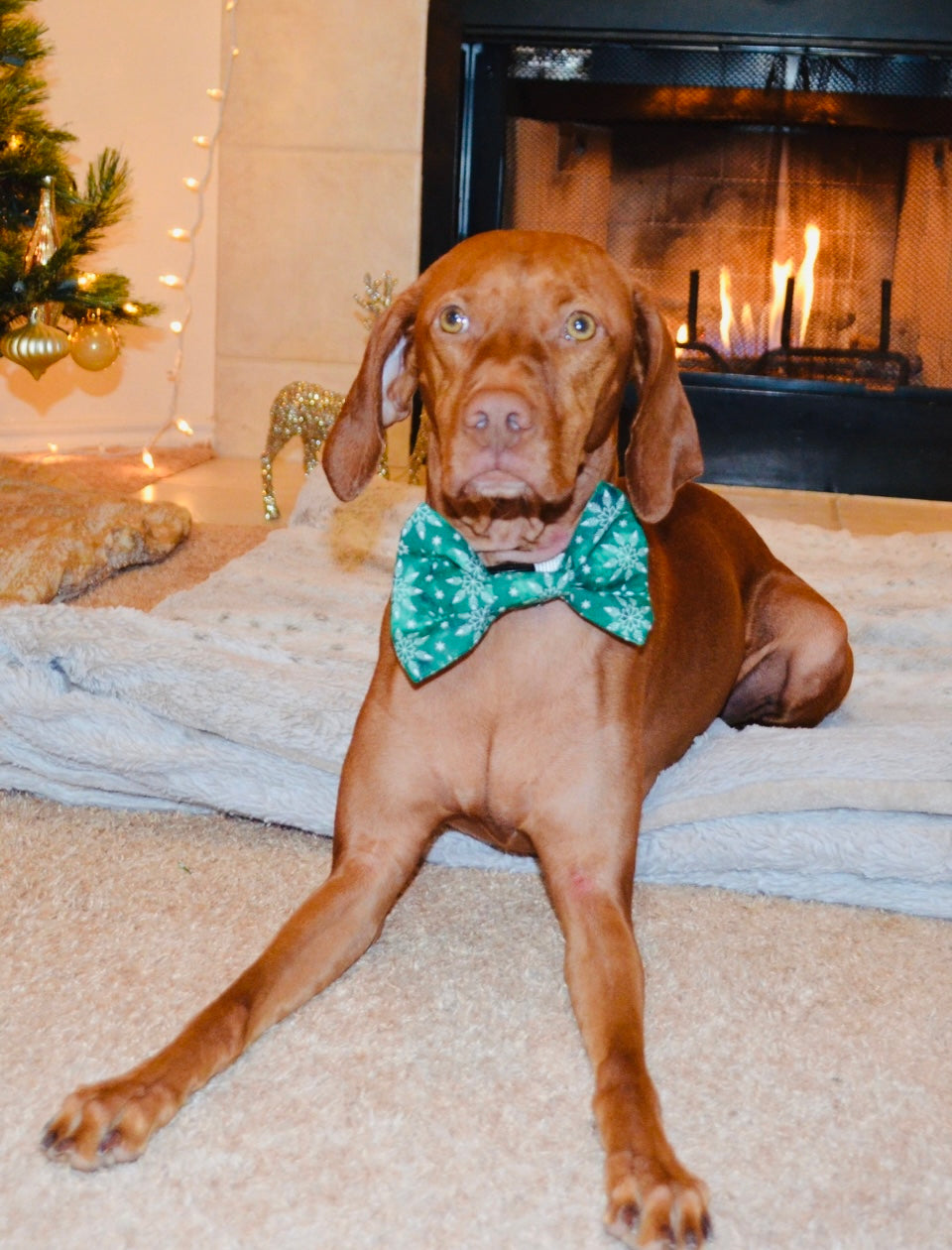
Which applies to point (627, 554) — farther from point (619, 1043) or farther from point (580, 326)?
point (619, 1043)

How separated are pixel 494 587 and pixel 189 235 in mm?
3750

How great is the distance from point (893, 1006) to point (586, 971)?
399 mm

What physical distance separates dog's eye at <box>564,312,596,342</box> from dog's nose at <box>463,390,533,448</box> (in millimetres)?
184

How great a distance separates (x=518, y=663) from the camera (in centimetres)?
190

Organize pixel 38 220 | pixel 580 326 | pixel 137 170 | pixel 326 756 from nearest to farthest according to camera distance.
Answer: pixel 580 326 < pixel 326 756 < pixel 38 220 < pixel 137 170

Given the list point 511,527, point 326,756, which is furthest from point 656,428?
point 326,756

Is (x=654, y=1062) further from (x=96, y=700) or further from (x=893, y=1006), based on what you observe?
(x=96, y=700)

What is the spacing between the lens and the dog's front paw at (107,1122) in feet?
4.55

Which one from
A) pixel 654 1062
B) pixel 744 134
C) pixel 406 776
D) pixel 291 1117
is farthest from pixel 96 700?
pixel 744 134

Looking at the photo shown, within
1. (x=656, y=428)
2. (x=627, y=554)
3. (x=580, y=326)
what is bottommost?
Result: (x=627, y=554)

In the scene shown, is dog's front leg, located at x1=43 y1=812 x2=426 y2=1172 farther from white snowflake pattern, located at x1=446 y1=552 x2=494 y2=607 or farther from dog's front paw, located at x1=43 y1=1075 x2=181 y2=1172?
white snowflake pattern, located at x1=446 y1=552 x2=494 y2=607

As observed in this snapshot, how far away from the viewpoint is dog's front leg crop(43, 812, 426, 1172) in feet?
4.60

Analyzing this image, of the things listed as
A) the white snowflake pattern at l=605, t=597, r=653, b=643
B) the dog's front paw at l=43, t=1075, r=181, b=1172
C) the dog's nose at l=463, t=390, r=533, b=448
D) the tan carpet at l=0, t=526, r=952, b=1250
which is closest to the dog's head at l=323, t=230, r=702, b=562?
the dog's nose at l=463, t=390, r=533, b=448

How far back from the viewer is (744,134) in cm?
507
